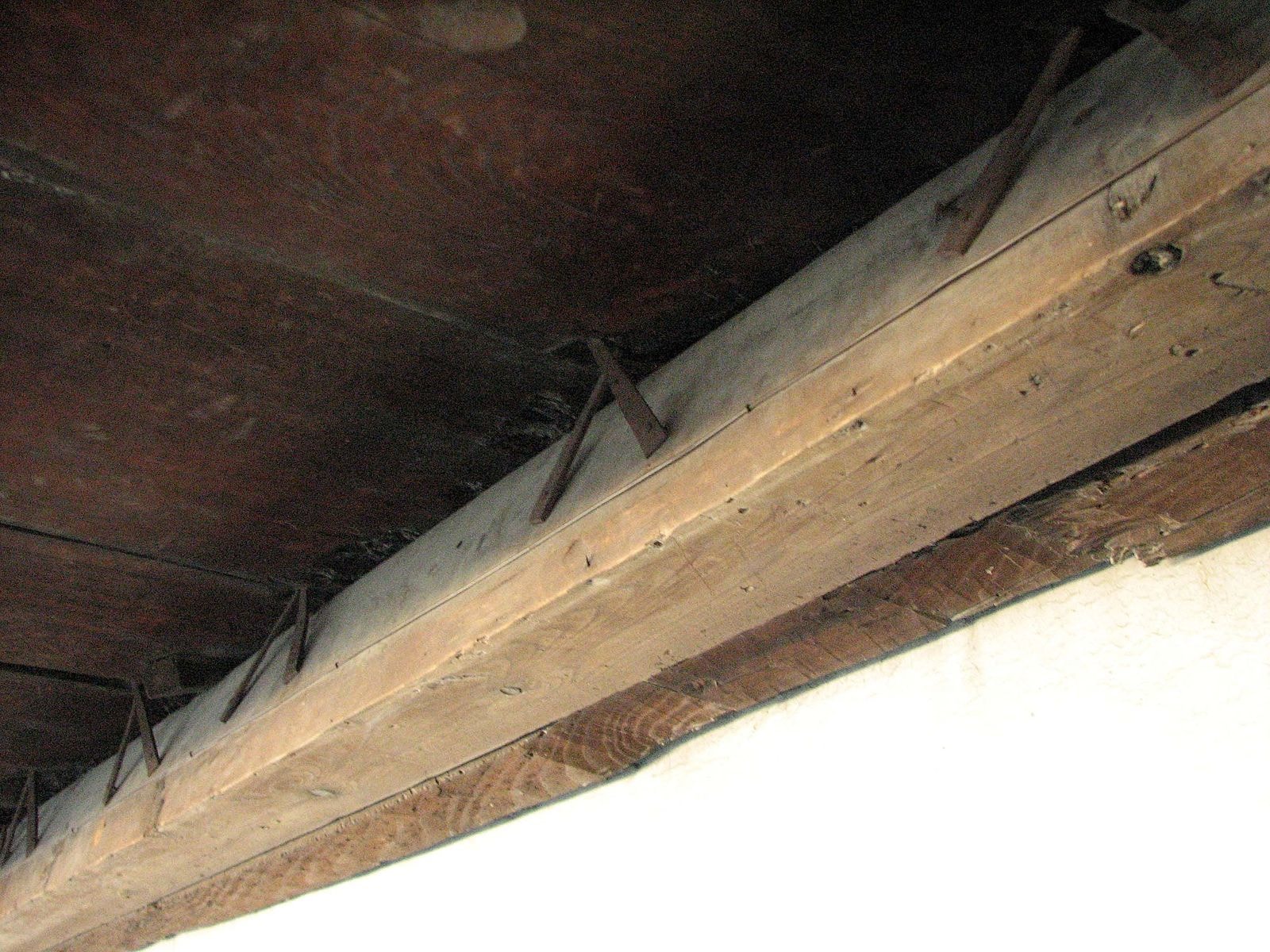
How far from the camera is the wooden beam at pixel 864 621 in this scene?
142cm

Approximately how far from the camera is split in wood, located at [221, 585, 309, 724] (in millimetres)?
2223

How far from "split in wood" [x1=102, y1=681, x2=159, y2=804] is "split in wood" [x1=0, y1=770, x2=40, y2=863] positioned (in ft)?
1.03

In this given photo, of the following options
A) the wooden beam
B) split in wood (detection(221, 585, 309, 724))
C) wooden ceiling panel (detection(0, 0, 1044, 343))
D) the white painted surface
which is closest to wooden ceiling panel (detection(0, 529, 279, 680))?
split in wood (detection(221, 585, 309, 724))

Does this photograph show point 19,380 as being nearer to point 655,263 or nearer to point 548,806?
point 655,263

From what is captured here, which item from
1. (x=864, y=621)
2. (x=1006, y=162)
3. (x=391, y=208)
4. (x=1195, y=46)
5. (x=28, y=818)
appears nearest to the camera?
(x=1195, y=46)

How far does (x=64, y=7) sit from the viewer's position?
123 centimetres

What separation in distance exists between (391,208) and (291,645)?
1.08 meters

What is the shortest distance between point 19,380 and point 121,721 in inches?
54.8

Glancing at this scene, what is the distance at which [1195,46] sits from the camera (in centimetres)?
106

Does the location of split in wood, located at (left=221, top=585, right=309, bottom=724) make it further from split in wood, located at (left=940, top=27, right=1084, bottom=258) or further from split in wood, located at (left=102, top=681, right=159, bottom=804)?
split in wood, located at (left=940, top=27, right=1084, bottom=258)

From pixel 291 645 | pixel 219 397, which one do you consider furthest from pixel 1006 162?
pixel 291 645

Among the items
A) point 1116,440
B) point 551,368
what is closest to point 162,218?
point 551,368

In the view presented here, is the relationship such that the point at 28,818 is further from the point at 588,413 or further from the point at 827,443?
the point at 827,443

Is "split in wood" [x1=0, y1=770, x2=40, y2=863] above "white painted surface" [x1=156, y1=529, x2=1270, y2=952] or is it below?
above
